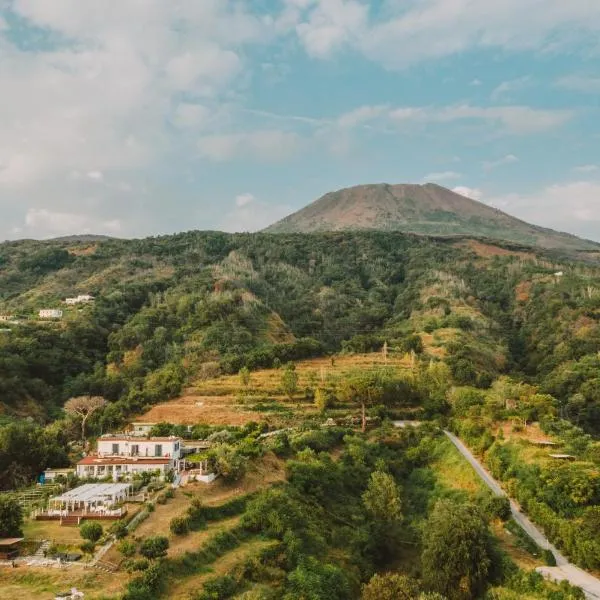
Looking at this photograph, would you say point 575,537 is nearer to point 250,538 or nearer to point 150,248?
point 250,538

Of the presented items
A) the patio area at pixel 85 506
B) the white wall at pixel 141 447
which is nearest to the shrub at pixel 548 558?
the patio area at pixel 85 506

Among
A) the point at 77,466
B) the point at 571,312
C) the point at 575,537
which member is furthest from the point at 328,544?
the point at 571,312

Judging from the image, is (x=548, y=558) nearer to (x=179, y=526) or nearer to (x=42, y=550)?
(x=179, y=526)

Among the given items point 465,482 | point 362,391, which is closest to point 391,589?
point 465,482

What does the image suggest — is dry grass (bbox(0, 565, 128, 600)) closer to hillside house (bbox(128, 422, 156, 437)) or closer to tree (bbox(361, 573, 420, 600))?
tree (bbox(361, 573, 420, 600))

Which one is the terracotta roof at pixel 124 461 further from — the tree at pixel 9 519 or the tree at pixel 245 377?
the tree at pixel 245 377

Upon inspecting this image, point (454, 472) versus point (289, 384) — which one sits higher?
point (289, 384)

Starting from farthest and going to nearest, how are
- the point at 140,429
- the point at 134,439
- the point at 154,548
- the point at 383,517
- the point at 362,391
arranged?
the point at 362,391 → the point at 140,429 → the point at 134,439 → the point at 383,517 → the point at 154,548
